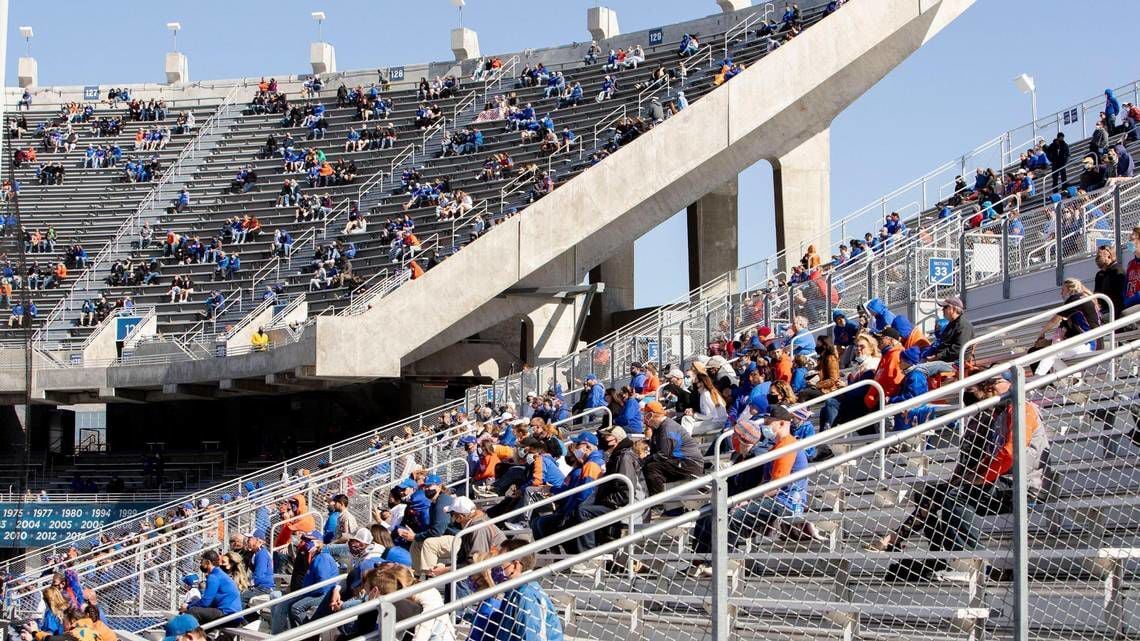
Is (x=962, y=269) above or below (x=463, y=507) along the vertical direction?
above

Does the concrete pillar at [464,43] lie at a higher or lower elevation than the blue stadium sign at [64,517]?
higher

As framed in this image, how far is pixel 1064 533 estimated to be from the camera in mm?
6074

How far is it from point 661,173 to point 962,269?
15.9 metres

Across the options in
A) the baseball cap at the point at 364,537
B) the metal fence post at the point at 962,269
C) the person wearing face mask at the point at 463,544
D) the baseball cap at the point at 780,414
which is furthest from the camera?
the metal fence post at the point at 962,269

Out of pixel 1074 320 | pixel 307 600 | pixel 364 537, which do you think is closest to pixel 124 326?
pixel 364 537

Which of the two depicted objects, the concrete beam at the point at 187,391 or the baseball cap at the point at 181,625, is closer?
the baseball cap at the point at 181,625

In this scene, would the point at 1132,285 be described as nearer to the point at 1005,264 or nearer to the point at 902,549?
the point at 1005,264

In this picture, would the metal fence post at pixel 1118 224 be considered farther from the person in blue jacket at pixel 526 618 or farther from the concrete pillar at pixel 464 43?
the concrete pillar at pixel 464 43

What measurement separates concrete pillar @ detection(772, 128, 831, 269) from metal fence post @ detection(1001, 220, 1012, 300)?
1894 centimetres

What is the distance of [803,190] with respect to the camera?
34.6m

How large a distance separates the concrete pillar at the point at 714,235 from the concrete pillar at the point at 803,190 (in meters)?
2.15

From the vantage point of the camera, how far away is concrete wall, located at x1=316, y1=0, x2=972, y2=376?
2973 centimetres

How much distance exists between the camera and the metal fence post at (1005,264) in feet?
48.6

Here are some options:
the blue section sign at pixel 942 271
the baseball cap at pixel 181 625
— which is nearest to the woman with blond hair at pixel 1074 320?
the blue section sign at pixel 942 271
